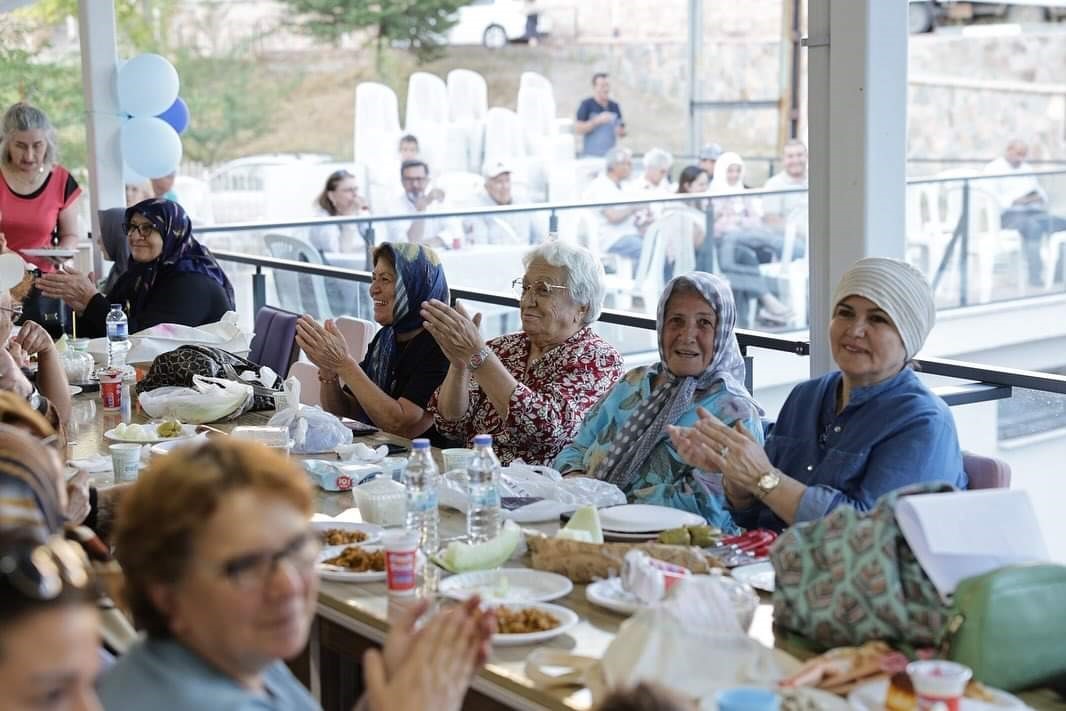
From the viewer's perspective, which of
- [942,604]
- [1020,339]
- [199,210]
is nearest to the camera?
[942,604]

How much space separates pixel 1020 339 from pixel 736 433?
775 cm

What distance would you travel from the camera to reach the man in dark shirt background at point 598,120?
17.0 m

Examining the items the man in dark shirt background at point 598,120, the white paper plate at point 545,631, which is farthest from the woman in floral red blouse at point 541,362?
the man in dark shirt background at point 598,120

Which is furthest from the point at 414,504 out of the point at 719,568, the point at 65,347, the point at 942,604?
the point at 65,347

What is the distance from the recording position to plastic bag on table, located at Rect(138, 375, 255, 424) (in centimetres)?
423

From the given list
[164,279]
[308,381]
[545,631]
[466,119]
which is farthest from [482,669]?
[466,119]

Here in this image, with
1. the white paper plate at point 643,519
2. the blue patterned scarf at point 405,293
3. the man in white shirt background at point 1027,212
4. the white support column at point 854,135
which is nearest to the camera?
the white paper plate at point 643,519

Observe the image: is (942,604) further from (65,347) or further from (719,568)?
(65,347)

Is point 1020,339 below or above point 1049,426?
below

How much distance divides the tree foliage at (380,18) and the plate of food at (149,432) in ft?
69.9

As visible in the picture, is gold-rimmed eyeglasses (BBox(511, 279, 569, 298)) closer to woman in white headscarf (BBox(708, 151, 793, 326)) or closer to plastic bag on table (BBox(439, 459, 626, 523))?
plastic bag on table (BBox(439, 459, 626, 523))

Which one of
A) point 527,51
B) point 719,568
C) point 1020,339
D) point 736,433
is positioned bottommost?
point 1020,339

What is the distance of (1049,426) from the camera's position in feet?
11.7

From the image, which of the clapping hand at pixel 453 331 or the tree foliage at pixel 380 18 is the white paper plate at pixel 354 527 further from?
the tree foliage at pixel 380 18
